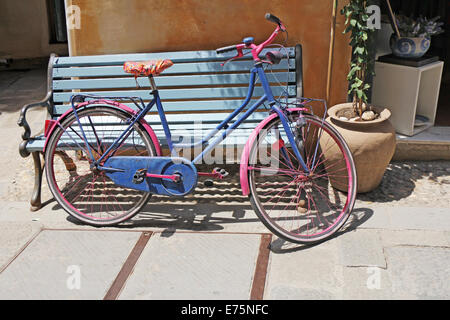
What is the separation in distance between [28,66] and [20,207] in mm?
5385

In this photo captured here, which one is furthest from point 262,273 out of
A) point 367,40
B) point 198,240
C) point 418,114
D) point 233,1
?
point 418,114

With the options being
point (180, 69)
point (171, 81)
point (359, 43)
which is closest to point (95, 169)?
point (171, 81)

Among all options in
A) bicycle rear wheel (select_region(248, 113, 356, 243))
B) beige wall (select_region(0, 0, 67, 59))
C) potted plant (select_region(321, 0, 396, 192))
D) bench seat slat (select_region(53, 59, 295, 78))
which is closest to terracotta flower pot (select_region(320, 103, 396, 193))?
potted plant (select_region(321, 0, 396, 192))

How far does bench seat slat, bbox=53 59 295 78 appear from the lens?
15.8 feet

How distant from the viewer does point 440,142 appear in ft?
17.1

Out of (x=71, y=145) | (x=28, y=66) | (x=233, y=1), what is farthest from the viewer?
(x=28, y=66)

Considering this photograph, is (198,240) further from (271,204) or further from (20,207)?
(20,207)

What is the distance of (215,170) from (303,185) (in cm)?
65

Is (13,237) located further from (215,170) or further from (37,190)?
(215,170)

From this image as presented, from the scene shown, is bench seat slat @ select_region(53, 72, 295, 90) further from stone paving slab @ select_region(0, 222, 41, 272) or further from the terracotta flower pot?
stone paving slab @ select_region(0, 222, 41, 272)

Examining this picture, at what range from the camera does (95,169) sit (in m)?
4.30

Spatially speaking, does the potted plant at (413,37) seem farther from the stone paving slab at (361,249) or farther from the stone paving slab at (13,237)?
the stone paving slab at (13,237)

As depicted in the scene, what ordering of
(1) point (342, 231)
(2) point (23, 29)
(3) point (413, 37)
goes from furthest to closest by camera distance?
1. (2) point (23, 29)
2. (3) point (413, 37)
3. (1) point (342, 231)

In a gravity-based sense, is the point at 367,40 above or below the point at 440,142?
→ above
